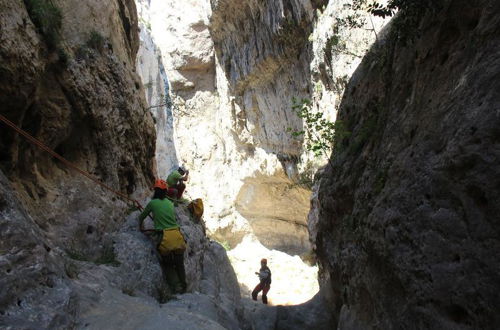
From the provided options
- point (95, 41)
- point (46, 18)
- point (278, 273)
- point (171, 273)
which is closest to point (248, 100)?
point (278, 273)

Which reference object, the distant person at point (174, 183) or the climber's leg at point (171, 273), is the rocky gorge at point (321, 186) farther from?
the distant person at point (174, 183)

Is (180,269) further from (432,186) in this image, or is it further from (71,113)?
(432,186)

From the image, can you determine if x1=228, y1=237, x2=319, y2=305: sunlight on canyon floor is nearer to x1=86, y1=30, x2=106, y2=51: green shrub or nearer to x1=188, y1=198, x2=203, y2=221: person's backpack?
x1=188, y1=198, x2=203, y2=221: person's backpack

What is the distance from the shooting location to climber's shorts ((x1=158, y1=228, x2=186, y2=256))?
5.59 m

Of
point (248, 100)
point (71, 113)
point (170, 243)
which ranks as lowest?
point (170, 243)

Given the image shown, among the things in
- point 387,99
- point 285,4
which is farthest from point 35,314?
point 285,4

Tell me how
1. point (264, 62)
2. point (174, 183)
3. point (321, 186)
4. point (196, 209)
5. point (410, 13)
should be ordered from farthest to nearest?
point (264, 62) → point (196, 209) → point (174, 183) → point (321, 186) → point (410, 13)

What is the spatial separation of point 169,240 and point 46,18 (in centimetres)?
375

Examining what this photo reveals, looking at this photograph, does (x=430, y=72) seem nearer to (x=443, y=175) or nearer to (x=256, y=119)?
(x=443, y=175)

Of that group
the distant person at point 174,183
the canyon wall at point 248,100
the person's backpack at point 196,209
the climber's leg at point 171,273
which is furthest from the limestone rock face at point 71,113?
the canyon wall at point 248,100

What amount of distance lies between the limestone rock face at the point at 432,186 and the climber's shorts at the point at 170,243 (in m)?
2.43

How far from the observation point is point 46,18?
590cm

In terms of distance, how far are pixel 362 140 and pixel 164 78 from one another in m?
23.9

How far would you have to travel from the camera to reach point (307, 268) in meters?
18.7
